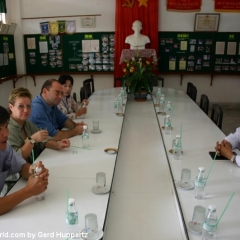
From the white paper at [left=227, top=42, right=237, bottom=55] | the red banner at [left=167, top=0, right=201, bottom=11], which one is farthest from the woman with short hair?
the white paper at [left=227, top=42, right=237, bottom=55]

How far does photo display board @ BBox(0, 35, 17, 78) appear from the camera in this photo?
5508 millimetres

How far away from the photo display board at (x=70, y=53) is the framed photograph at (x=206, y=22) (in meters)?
1.88

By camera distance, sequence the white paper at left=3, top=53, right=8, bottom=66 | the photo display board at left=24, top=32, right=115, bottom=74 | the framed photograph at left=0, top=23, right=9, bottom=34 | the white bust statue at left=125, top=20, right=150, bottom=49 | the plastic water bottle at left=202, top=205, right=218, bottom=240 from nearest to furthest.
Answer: the plastic water bottle at left=202, top=205, right=218, bottom=240, the framed photograph at left=0, top=23, right=9, bottom=34, the white paper at left=3, top=53, right=8, bottom=66, the white bust statue at left=125, top=20, right=150, bottom=49, the photo display board at left=24, top=32, right=115, bottom=74

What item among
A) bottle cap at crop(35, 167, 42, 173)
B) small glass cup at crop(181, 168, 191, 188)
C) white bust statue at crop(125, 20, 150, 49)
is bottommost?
small glass cup at crop(181, 168, 191, 188)

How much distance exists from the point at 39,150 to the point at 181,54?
4765mm

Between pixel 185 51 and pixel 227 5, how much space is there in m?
1.26

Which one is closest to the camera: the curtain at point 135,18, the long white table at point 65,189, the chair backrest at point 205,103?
the long white table at point 65,189

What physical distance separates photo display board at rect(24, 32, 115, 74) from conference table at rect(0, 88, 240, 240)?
12.4ft

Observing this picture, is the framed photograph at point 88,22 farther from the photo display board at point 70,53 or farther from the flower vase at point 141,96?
the flower vase at point 141,96

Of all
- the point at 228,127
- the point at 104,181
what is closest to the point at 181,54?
the point at 228,127

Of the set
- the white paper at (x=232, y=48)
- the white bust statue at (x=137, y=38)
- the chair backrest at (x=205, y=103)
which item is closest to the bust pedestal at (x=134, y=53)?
the white bust statue at (x=137, y=38)

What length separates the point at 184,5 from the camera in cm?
588

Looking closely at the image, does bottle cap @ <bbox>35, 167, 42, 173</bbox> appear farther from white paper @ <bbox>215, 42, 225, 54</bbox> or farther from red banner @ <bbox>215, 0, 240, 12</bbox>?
red banner @ <bbox>215, 0, 240, 12</bbox>

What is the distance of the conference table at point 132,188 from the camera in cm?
127
